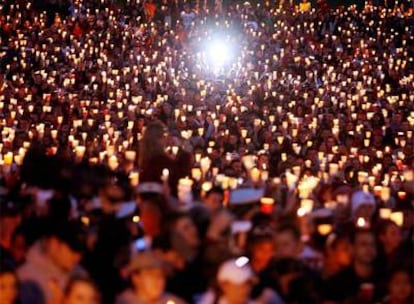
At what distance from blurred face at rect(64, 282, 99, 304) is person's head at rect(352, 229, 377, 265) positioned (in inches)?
71.9

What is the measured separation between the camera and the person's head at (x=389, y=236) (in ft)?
25.4

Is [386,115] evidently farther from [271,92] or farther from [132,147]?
[132,147]

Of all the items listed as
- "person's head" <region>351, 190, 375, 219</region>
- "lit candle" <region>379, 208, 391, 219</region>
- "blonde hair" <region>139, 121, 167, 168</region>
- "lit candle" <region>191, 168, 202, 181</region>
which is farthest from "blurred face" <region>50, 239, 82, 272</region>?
"lit candle" <region>191, 168, 202, 181</region>

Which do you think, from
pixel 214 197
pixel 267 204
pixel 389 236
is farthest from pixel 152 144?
pixel 389 236

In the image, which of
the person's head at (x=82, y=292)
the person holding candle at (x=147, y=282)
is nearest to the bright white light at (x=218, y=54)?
the person holding candle at (x=147, y=282)

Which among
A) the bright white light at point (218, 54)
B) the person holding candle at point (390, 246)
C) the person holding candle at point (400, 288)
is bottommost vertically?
the person holding candle at point (400, 288)

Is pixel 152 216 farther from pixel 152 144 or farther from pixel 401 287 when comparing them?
pixel 152 144

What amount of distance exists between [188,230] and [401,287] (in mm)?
1250

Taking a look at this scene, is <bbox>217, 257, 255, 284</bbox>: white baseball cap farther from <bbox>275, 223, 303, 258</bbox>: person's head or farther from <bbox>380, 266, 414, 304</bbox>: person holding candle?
<bbox>380, 266, 414, 304</bbox>: person holding candle

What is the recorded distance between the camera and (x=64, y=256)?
6914 millimetres

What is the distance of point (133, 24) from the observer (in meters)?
25.0

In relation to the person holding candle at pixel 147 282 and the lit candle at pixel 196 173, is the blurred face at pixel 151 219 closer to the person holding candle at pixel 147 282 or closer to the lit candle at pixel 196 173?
the person holding candle at pixel 147 282

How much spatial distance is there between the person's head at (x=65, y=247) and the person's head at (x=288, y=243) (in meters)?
1.13

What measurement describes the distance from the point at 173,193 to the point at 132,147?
11.8 ft
